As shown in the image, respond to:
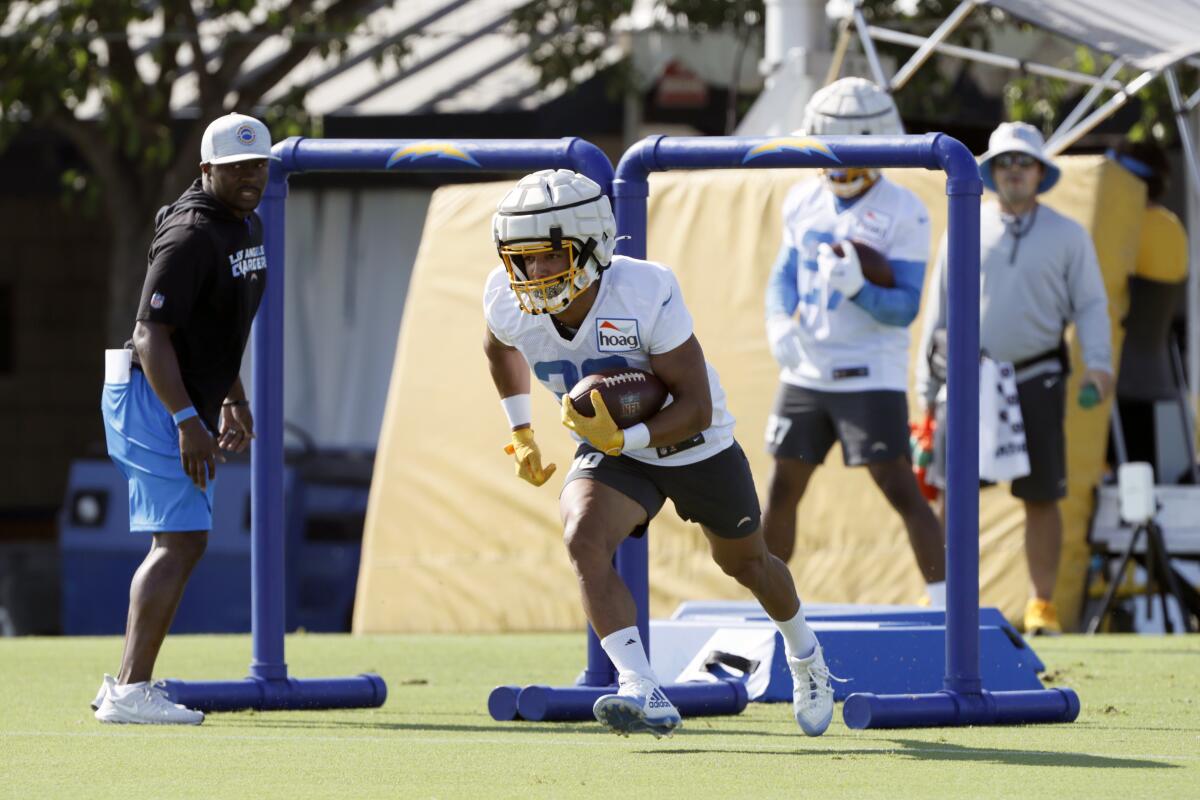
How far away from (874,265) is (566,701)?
7.46 feet

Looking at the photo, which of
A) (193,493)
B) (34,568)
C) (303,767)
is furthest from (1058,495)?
(34,568)

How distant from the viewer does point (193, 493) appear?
6418 mm

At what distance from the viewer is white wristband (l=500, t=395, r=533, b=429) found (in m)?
6.00

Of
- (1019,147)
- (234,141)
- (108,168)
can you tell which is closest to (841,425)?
(1019,147)

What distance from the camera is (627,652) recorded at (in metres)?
5.55

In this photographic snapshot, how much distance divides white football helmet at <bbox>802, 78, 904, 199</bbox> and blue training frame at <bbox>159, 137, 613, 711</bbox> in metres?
1.49

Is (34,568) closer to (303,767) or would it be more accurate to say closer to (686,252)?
(686,252)

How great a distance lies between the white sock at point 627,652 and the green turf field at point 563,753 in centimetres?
21

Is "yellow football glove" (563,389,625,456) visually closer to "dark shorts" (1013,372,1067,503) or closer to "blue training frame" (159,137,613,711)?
"blue training frame" (159,137,613,711)

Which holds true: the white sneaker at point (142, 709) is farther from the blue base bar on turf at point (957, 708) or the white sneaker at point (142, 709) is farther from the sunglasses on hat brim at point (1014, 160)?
the sunglasses on hat brim at point (1014, 160)

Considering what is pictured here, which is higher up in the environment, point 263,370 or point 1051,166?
point 1051,166

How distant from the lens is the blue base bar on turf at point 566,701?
6.30 m

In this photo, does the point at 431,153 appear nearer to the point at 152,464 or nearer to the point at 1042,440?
the point at 152,464

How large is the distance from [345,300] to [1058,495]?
8982mm
